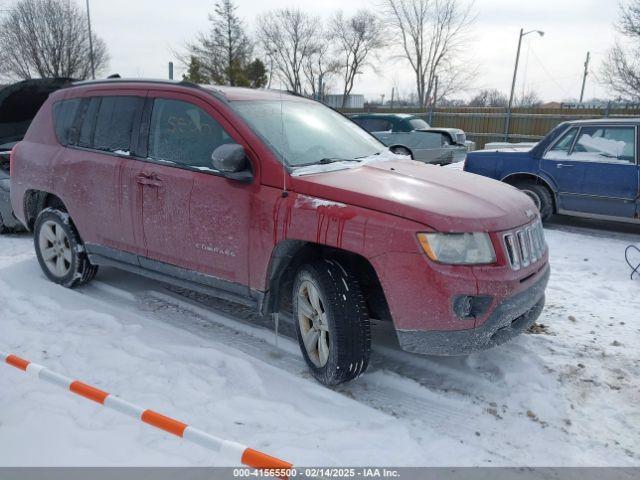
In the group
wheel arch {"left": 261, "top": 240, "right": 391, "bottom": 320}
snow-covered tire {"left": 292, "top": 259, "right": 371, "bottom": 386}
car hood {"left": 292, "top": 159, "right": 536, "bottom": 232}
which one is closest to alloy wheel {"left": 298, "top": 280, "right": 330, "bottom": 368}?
snow-covered tire {"left": 292, "top": 259, "right": 371, "bottom": 386}

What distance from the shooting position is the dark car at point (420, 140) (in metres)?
13.8

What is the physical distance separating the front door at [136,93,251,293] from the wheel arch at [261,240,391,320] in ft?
0.72

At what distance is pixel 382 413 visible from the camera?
2.92 meters

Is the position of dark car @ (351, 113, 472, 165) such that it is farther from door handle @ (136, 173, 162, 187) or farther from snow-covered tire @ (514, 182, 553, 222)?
door handle @ (136, 173, 162, 187)

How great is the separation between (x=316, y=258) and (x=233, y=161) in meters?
0.80

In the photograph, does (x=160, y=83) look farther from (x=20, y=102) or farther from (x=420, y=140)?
(x=420, y=140)

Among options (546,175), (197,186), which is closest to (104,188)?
(197,186)

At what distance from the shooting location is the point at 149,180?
382 cm

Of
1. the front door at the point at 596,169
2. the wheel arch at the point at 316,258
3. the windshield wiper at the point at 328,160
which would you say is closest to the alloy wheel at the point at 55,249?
the wheel arch at the point at 316,258

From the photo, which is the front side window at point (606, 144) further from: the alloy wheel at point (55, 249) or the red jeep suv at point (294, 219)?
the alloy wheel at point (55, 249)

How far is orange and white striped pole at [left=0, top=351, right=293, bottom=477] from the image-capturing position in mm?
2260

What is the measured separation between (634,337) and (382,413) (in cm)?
227

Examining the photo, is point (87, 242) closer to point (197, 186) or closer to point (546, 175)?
point (197, 186)

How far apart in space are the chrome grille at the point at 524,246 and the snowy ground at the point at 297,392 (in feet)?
2.59
